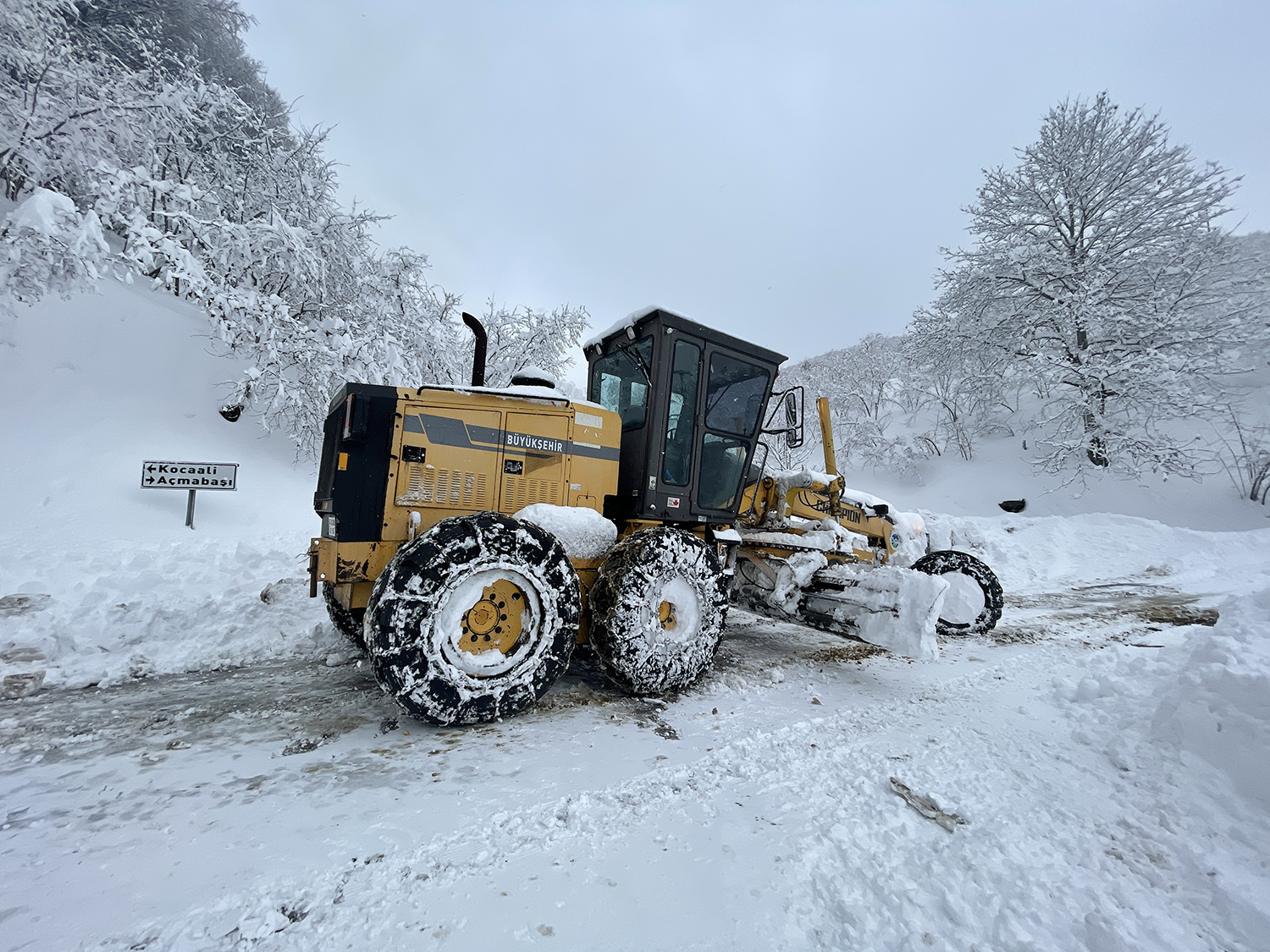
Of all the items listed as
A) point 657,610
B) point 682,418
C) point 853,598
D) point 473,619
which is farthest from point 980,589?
point 473,619

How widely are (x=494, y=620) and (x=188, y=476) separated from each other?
5655 mm

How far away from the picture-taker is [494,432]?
3744mm

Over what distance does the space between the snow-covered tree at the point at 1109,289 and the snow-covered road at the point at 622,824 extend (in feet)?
44.3

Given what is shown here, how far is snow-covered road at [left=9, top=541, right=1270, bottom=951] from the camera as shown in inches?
64.5

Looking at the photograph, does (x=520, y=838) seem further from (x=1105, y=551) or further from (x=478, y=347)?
(x=1105, y=551)

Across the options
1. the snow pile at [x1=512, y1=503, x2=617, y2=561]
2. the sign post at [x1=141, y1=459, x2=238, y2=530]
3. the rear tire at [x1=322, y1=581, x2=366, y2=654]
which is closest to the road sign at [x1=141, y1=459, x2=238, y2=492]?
the sign post at [x1=141, y1=459, x2=238, y2=530]

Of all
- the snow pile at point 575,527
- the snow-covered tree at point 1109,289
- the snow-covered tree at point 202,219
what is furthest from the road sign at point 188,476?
the snow-covered tree at point 1109,289

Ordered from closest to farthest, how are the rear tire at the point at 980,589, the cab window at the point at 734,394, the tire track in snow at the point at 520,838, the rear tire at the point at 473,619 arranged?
the tire track in snow at the point at 520,838
the rear tire at the point at 473,619
the cab window at the point at 734,394
the rear tire at the point at 980,589

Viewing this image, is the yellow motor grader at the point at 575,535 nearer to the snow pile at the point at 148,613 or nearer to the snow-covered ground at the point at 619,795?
the snow-covered ground at the point at 619,795

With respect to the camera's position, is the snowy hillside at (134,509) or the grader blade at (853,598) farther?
the snowy hillside at (134,509)

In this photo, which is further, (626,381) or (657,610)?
(626,381)

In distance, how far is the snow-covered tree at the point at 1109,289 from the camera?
13430mm

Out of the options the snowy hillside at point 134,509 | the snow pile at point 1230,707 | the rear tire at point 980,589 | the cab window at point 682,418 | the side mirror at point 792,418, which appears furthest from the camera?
the rear tire at point 980,589

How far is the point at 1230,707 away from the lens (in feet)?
8.46
